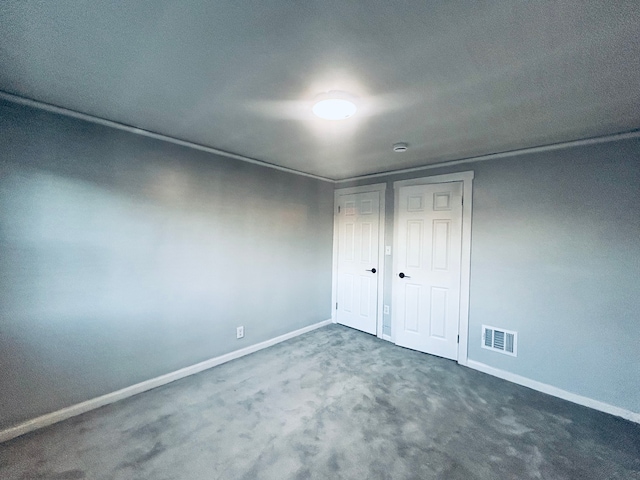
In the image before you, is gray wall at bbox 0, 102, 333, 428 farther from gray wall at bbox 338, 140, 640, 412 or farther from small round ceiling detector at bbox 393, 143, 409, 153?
gray wall at bbox 338, 140, 640, 412

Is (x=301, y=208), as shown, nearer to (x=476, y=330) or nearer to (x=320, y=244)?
(x=320, y=244)

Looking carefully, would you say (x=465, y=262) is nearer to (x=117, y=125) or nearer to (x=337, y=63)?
(x=337, y=63)

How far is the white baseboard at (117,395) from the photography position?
201 cm

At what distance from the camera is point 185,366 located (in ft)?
9.41

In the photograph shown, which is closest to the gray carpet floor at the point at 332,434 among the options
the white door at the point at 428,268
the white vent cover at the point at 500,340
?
the white vent cover at the point at 500,340

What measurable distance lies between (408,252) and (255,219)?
6.52ft

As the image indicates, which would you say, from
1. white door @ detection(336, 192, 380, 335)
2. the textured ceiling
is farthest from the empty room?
white door @ detection(336, 192, 380, 335)

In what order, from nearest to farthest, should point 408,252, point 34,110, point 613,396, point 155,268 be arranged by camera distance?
1. point 34,110
2. point 613,396
3. point 155,268
4. point 408,252

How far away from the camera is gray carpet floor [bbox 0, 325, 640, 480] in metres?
1.77

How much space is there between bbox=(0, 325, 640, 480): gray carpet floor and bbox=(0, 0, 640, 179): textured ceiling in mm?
2317

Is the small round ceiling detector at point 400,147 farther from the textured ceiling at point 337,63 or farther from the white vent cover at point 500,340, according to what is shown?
the white vent cover at point 500,340

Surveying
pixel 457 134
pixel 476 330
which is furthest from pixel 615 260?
pixel 457 134

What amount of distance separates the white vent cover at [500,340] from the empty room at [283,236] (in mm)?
31

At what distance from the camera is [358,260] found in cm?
429
